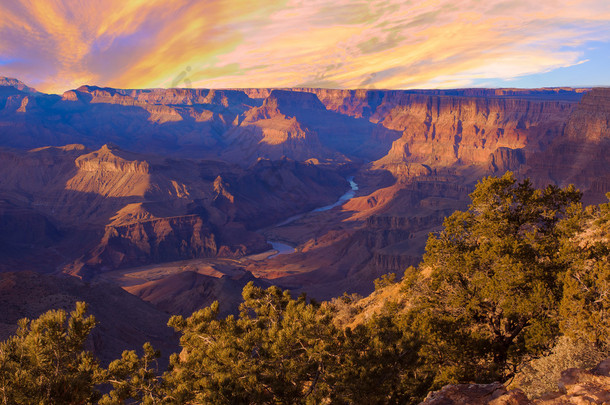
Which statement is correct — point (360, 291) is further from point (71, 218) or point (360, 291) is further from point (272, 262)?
point (71, 218)

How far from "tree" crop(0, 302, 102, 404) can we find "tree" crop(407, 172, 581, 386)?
11.5 m

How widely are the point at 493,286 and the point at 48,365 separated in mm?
14813

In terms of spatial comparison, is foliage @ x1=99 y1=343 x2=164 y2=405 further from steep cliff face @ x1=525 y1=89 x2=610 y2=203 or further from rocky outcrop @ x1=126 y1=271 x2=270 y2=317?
steep cliff face @ x1=525 y1=89 x2=610 y2=203

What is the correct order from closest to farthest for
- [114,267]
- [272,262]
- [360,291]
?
1. [360,291]
2. [272,262]
3. [114,267]

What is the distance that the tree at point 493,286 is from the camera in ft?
50.3

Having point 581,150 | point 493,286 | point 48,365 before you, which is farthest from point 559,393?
point 581,150

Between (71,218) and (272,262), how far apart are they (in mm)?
100396

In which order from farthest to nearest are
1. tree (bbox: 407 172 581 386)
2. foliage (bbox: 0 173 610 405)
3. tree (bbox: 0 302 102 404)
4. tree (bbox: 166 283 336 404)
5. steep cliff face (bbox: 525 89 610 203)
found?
steep cliff face (bbox: 525 89 610 203) < tree (bbox: 407 172 581 386) < tree (bbox: 166 283 336 404) < foliage (bbox: 0 173 610 405) < tree (bbox: 0 302 102 404)

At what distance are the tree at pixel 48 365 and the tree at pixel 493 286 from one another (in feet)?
37.6

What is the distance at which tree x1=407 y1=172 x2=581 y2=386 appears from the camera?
1534cm

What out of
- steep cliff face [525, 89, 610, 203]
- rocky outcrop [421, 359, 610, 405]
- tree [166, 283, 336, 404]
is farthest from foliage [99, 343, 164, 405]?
steep cliff face [525, 89, 610, 203]

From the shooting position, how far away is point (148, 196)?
173 meters

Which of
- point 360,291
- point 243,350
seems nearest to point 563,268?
point 243,350

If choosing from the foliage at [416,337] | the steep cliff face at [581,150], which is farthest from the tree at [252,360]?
the steep cliff face at [581,150]
